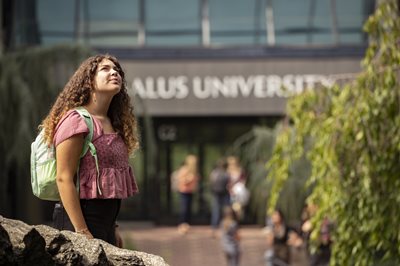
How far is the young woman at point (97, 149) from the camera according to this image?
17.1 ft

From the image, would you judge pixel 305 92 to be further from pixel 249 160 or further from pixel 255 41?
pixel 255 41

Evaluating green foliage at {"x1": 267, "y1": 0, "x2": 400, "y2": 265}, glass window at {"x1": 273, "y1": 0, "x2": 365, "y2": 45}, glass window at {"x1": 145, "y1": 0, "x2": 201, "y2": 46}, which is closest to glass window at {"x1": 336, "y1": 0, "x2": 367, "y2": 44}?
glass window at {"x1": 273, "y1": 0, "x2": 365, "y2": 45}

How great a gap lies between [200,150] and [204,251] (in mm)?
8227

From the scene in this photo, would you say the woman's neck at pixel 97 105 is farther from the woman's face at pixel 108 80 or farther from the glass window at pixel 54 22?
the glass window at pixel 54 22

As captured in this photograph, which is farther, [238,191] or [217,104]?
[217,104]

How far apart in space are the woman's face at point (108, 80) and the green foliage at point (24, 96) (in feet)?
41.4

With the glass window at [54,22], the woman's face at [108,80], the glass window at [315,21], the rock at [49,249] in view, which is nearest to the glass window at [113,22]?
the glass window at [54,22]

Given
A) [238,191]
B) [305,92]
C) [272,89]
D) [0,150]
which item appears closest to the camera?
[305,92]

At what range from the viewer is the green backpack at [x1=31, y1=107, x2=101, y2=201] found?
5.29m

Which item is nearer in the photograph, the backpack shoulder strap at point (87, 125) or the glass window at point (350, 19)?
the backpack shoulder strap at point (87, 125)

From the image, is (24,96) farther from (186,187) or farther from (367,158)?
(367,158)

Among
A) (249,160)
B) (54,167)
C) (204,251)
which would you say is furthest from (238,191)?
(54,167)

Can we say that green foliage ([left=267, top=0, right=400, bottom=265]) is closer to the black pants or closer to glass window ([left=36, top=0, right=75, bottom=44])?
the black pants

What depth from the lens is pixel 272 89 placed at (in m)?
28.6
